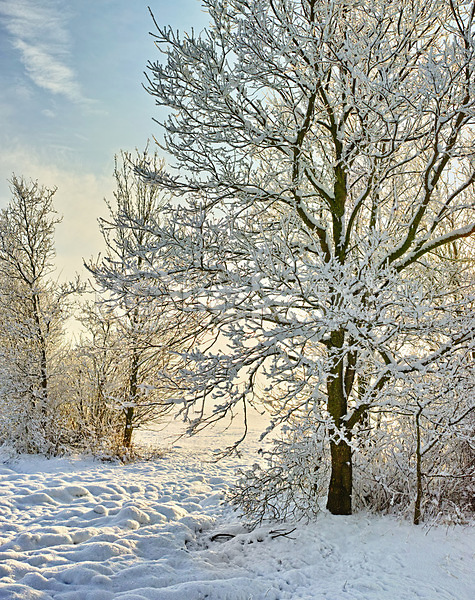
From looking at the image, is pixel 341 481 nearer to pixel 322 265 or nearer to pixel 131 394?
pixel 322 265

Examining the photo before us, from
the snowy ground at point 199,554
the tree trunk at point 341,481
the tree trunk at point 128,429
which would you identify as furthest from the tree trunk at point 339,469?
the tree trunk at point 128,429

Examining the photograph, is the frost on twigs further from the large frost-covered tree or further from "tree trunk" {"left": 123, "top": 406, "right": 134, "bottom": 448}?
"tree trunk" {"left": 123, "top": 406, "right": 134, "bottom": 448}

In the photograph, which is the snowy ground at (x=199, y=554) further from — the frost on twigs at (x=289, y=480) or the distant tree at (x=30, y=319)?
the distant tree at (x=30, y=319)

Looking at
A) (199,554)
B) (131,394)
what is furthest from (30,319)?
(199,554)

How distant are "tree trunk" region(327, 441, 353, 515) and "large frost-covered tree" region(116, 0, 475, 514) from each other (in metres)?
0.02

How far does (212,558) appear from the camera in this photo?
4.25 m

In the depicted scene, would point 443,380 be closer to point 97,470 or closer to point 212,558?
point 212,558

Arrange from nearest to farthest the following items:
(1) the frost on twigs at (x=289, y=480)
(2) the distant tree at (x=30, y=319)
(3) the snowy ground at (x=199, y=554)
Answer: (3) the snowy ground at (x=199, y=554)
(1) the frost on twigs at (x=289, y=480)
(2) the distant tree at (x=30, y=319)

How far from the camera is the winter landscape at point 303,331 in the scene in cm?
385

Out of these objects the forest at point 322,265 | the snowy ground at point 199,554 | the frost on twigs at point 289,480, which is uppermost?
the forest at point 322,265

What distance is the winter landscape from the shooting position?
151 inches

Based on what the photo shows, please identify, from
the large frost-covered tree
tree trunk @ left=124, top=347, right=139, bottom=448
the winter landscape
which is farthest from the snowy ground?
tree trunk @ left=124, top=347, right=139, bottom=448

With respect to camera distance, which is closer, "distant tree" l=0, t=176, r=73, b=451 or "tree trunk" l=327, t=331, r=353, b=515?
"tree trunk" l=327, t=331, r=353, b=515

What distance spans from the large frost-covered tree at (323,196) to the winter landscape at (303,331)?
3cm
